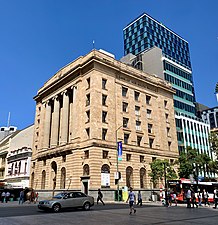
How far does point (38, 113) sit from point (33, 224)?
50.0 metres

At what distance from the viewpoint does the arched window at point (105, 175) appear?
38031mm

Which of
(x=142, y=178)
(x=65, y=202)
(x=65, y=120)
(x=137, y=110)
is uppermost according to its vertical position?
(x=137, y=110)

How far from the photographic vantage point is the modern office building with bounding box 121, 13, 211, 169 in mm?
69062

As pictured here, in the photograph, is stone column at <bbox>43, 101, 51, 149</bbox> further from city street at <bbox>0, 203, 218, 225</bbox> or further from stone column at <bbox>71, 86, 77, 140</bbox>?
city street at <bbox>0, 203, 218, 225</bbox>

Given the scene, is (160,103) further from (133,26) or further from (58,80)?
(133,26)

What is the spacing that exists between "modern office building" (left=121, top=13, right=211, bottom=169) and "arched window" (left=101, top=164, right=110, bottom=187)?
32110mm

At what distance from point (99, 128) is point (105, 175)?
25.7 ft

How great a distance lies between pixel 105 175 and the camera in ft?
127

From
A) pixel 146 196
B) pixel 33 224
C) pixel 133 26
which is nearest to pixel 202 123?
pixel 146 196

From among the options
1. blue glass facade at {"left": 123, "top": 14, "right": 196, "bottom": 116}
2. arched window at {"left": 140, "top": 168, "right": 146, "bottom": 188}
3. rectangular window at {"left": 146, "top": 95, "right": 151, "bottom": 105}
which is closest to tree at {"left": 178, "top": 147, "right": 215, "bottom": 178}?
arched window at {"left": 140, "top": 168, "right": 146, "bottom": 188}

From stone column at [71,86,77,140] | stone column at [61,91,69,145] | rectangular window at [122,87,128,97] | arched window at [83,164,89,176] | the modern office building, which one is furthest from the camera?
the modern office building

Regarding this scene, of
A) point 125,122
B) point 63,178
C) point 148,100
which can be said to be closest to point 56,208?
point 63,178

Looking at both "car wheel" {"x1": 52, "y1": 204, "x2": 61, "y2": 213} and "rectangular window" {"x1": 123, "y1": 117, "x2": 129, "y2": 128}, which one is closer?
"car wheel" {"x1": 52, "y1": 204, "x2": 61, "y2": 213}

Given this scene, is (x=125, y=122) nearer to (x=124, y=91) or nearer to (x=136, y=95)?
(x=124, y=91)
